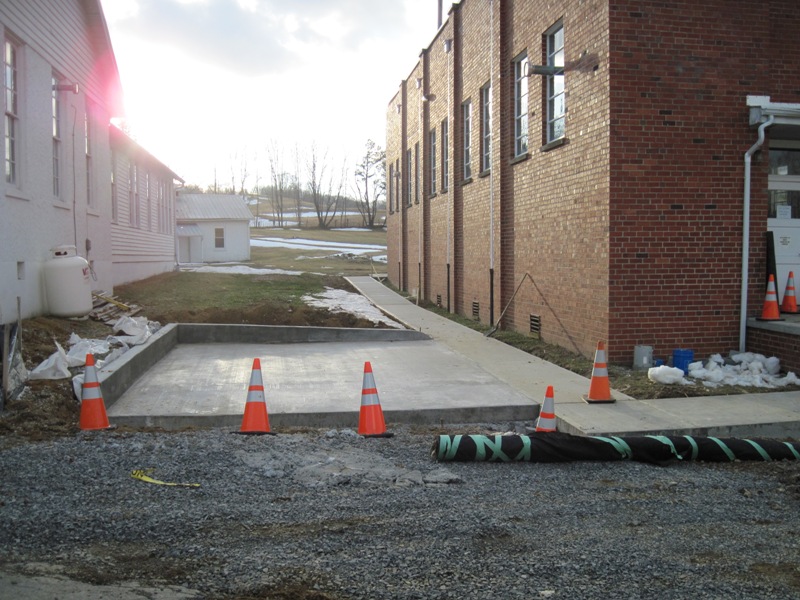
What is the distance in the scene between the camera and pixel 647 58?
9570 mm

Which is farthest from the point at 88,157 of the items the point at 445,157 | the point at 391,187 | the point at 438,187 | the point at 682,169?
the point at 391,187

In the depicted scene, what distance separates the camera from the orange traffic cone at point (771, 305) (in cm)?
966

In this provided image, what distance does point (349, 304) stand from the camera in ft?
63.5

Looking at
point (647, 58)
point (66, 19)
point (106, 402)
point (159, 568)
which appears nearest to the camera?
point (159, 568)

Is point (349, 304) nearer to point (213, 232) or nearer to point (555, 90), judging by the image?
point (555, 90)

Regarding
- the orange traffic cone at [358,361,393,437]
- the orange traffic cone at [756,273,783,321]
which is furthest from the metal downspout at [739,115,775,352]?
the orange traffic cone at [358,361,393,437]

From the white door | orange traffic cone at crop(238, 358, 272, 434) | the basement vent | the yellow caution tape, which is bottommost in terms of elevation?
the yellow caution tape

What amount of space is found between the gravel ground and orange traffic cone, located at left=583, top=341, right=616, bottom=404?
1.84 meters

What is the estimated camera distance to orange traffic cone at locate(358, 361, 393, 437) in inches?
267

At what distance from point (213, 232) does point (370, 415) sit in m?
42.0

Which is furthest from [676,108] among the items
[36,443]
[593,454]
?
[36,443]

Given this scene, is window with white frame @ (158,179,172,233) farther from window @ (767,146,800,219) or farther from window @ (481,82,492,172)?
window @ (767,146,800,219)

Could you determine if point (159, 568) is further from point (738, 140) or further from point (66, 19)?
point (66, 19)

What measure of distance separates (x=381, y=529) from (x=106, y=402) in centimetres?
436
